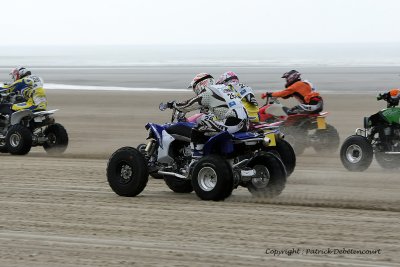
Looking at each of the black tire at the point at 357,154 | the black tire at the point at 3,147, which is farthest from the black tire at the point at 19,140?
the black tire at the point at 357,154

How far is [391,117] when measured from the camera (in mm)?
16375

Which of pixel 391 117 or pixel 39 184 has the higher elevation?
pixel 391 117

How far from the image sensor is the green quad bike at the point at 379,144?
53.7 feet

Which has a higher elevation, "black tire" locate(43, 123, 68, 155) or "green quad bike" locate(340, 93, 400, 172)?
"green quad bike" locate(340, 93, 400, 172)

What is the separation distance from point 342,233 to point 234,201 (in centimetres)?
265

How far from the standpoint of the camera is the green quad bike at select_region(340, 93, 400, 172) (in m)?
16.4

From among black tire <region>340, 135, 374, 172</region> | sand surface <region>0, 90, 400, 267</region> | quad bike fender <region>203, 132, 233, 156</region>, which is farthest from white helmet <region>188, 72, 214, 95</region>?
black tire <region>340, 135, 374, 172</region>

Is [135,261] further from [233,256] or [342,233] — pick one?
[342,233]

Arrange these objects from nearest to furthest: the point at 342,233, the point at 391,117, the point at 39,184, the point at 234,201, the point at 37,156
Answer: the point at 342,233, the point at 234,201, the point at 39,184, the point at 391,117, the point at 37,156

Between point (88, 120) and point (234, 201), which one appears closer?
point (234, 201)

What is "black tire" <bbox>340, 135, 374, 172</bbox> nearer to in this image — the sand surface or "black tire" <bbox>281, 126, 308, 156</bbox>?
the sand surface

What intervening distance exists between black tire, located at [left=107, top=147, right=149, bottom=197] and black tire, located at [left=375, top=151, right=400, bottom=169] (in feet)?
17.6

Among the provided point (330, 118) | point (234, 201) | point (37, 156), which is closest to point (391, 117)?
point (234, 201)

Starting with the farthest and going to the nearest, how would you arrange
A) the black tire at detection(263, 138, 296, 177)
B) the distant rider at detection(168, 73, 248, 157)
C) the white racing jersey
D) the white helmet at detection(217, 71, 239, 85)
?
the white helmet at detection(217, 71, 239, 85)
the black tire at detection(263, 138, 296, 177)
the white racing jersey
the distant rider at detection(168, 73, 248, 157)
